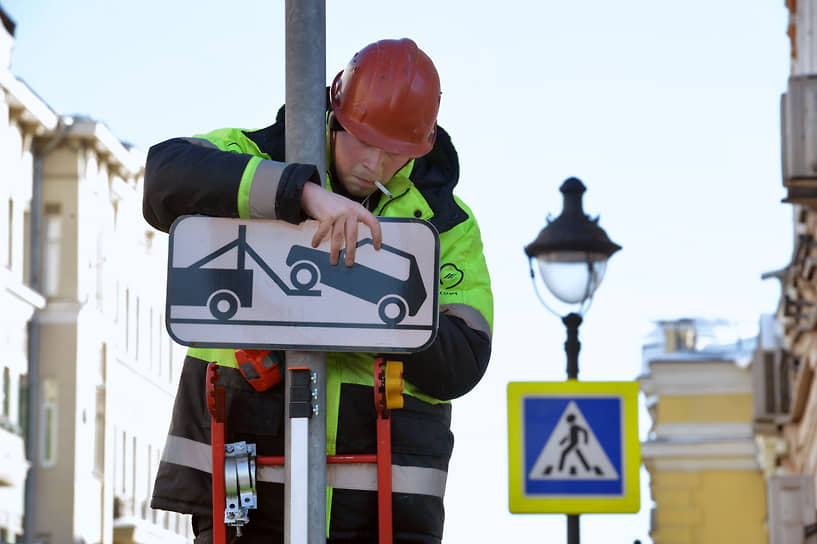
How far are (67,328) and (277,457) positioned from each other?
39289mm

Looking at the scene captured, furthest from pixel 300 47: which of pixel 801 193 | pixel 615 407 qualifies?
pixel 801 193

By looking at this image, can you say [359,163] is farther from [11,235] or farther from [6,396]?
[11,235]

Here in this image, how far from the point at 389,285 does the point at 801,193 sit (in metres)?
13.7

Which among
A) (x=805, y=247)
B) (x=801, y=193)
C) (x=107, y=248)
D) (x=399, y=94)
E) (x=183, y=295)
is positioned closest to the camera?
(x=183, y=295)

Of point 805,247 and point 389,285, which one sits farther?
point 805,247

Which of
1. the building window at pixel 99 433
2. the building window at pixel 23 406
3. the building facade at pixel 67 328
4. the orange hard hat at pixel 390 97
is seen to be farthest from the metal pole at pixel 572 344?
the building window at pixel 99 433

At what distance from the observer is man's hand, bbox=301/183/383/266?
392cm

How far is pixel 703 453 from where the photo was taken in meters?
56.0

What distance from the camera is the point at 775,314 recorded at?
46.5 meters

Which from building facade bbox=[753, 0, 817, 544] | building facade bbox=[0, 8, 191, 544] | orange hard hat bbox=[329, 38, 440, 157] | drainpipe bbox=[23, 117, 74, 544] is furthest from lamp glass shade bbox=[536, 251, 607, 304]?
drainpipe bbox=[23, 117, 74, 544]

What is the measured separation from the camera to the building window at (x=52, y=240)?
141ft

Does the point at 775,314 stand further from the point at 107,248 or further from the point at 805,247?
the point at 805,247

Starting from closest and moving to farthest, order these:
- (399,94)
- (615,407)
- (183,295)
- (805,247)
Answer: (183,295), (399,94), (615,407), (805,247)

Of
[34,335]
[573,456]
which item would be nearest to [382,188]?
[573,456]
